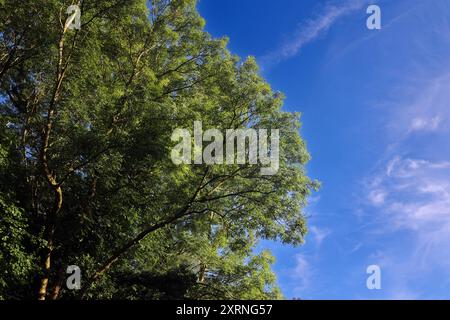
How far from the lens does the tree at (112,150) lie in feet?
47.8

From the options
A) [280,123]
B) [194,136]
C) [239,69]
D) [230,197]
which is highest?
[239,69]

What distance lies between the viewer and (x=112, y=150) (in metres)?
14.5

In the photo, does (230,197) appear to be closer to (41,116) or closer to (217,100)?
(217,100)

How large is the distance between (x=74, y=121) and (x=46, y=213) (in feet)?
12.8

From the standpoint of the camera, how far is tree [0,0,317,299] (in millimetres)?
14562

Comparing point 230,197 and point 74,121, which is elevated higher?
point 74,121

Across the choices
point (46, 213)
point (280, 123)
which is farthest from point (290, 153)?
point (46, 213)

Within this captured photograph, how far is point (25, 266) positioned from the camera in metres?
12.9

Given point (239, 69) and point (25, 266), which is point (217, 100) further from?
point (25, 266)
